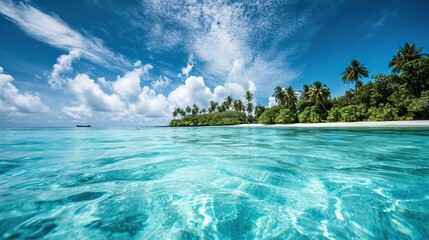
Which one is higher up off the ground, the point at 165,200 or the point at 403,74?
the point at 403,74

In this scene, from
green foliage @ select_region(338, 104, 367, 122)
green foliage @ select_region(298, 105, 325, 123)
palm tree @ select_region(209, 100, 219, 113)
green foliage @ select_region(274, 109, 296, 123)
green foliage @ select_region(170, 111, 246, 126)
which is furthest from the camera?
palm tree @ select_region(209, 100, 219, 113)

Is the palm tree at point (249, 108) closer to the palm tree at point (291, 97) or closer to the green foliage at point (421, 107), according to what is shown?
the palm tree at point (291, 97)

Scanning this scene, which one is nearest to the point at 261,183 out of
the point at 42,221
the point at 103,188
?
the point at 103,188

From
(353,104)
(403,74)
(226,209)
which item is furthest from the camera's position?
(353,104)

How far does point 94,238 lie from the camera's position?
7.22 ft

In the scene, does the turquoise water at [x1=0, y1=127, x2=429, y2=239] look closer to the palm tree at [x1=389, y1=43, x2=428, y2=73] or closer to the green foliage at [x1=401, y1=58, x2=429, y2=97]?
the green foliage at [x1=401, y1=58, x2=429, y2=97]

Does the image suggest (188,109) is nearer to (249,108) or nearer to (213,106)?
(213,106)

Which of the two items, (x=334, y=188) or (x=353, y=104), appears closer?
(x=334, y=188)

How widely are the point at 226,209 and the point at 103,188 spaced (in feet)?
Answer: 9.33

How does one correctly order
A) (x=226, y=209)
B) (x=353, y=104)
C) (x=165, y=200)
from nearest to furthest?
(x=226, y=209) < (x=165, y=200) < (x=353, y=104)

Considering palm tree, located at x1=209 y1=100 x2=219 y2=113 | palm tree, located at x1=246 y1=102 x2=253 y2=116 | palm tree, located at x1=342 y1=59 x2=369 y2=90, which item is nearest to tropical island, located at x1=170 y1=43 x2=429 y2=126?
palm tree, located at x1=342 y1=59 x2=369 y2=90

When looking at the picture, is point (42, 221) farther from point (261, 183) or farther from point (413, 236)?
point (413, 236)

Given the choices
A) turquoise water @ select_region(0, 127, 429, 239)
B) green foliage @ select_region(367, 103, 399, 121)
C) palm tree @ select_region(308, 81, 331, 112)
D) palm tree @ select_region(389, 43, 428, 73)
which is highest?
palm tree @ select_region(389, 43, 428, 73)

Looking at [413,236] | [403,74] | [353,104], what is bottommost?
[413,236]
